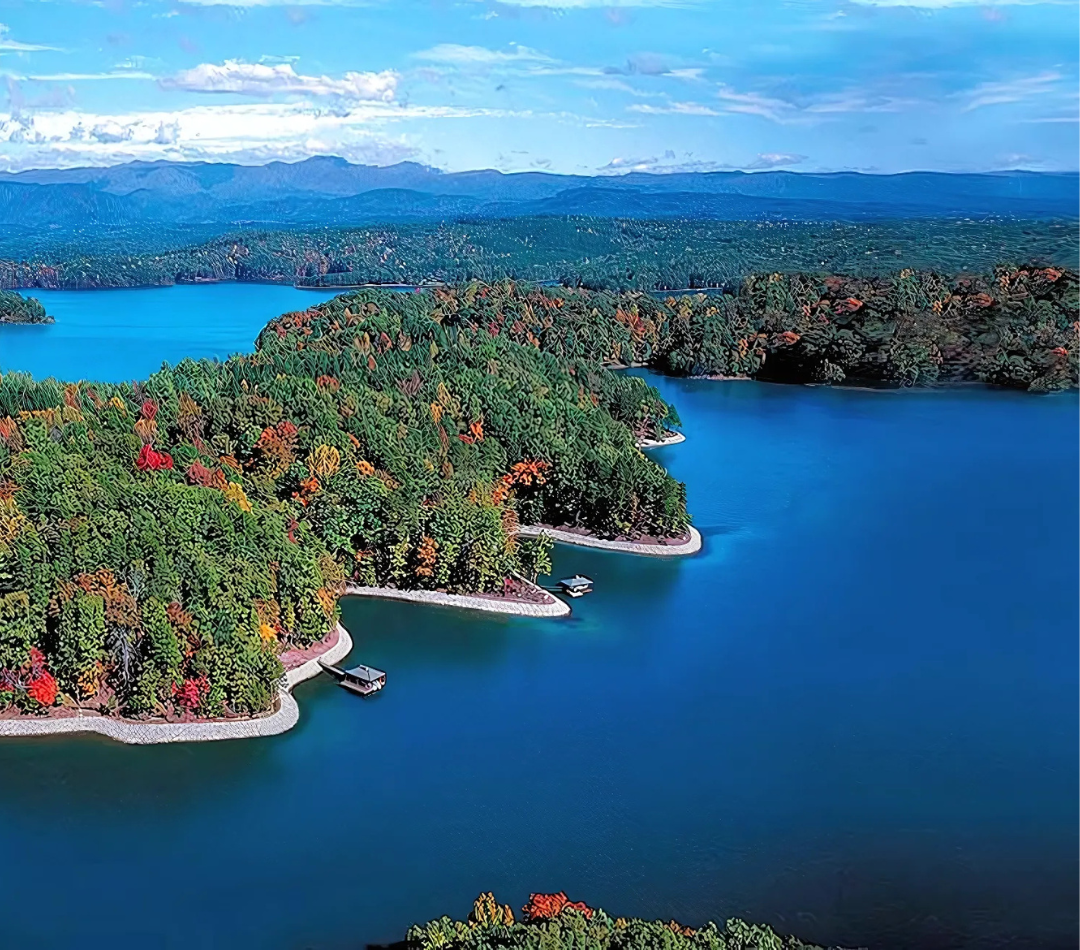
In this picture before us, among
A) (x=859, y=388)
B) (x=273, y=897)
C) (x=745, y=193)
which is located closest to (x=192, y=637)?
(x=273, y=897)

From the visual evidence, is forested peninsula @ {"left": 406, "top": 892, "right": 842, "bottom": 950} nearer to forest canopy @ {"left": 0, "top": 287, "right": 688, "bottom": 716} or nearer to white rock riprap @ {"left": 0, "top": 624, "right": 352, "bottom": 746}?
white rock riprap @ {"left": 0, "top": 624, "right": 352, "bottom": 746}

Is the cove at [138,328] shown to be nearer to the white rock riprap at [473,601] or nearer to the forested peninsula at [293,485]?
the forested peninsula at [293,485]

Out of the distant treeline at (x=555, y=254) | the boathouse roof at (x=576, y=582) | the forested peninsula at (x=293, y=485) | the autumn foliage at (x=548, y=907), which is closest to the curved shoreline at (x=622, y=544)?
the forested peninsula at (x=293, y=485)

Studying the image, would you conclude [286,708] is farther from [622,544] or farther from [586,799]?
[622,544]

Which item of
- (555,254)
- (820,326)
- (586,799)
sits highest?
(555,254)

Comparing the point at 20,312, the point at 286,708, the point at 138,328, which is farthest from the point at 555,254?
the point at 286,708

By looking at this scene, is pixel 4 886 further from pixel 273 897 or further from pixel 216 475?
pixel 216 475
